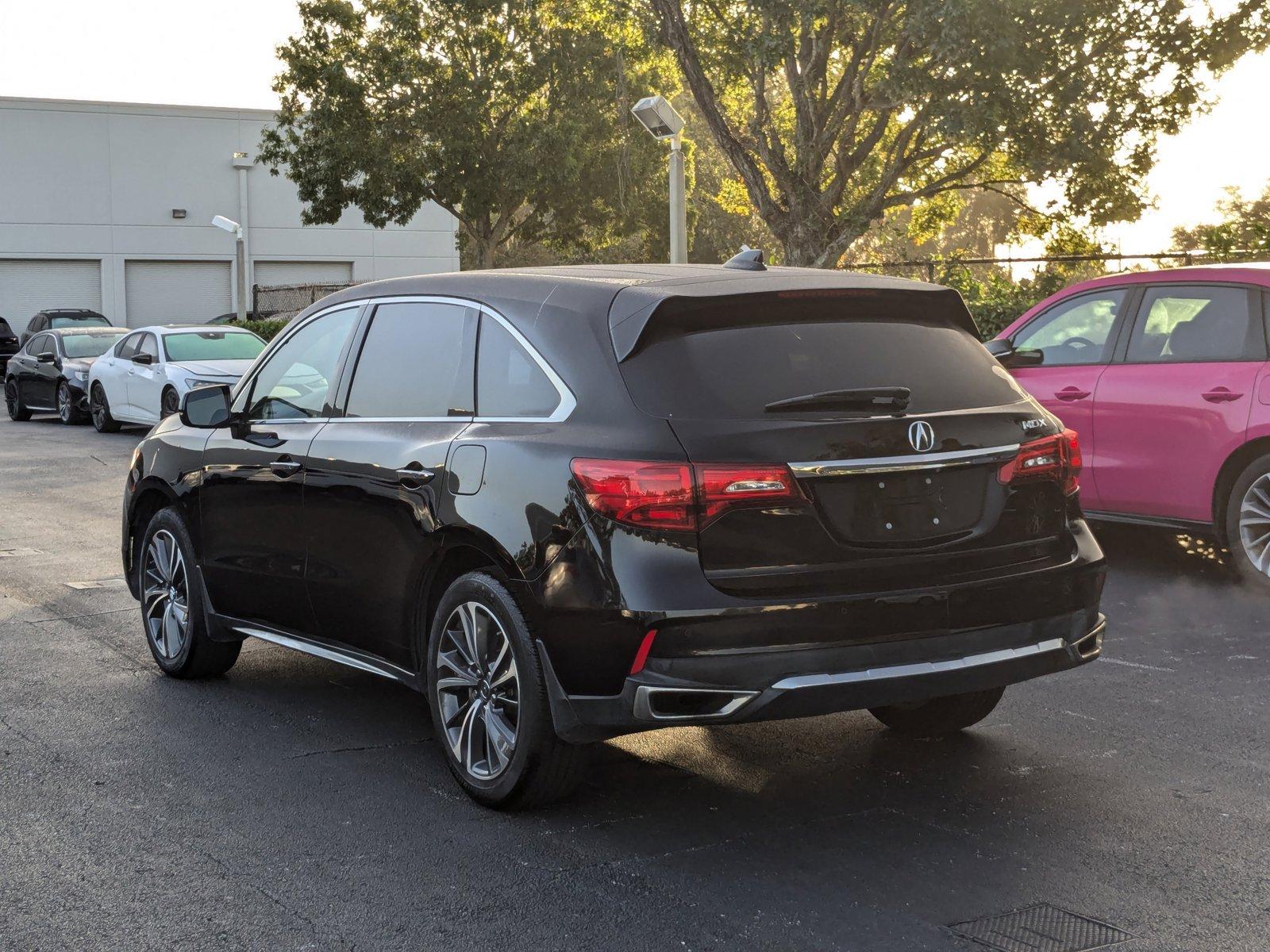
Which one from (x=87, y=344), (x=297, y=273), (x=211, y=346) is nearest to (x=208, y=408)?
(x=211, y=346)

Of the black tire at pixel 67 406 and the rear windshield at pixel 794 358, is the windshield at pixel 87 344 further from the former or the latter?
the rear windshield at pixel 794 358

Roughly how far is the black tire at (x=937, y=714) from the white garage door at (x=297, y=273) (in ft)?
149

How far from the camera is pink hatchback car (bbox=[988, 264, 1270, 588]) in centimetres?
884

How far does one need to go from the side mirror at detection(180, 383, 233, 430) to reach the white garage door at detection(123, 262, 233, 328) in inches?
1699

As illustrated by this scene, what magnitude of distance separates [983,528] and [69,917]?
2805mm

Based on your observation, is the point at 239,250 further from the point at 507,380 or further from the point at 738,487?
the point at 738,487

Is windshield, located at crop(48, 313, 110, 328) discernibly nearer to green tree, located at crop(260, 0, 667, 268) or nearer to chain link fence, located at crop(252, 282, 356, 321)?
chain link fence, located at crop(252, 282, 356, 321)

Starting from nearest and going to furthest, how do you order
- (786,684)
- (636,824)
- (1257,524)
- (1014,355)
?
(786,684) → (636,824) → (1257,524) → (1014,355)

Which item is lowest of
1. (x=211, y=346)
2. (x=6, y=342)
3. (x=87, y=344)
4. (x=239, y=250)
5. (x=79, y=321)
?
(x=211, y=346)

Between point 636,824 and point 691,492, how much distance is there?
1159mm

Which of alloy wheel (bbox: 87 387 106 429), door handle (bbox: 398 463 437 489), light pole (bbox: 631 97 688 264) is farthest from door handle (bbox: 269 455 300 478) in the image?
alloy wheel (bbox: 87 387 106 429)

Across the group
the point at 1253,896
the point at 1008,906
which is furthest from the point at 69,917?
the point at 1253,896

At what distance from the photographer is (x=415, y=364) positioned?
5621 mm

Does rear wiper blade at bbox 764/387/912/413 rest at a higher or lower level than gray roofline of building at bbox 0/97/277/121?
lower
